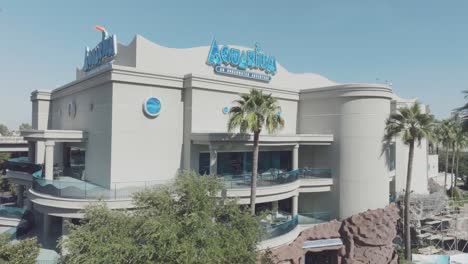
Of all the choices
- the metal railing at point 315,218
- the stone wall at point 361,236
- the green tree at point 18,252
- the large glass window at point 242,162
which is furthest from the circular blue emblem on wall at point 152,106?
the stone wall at point 361,236

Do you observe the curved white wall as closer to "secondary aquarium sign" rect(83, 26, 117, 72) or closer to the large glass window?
the large glass window

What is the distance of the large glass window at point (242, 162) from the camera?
2412 centimetres

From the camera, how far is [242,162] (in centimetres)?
2600

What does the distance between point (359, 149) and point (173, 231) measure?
61.3ft

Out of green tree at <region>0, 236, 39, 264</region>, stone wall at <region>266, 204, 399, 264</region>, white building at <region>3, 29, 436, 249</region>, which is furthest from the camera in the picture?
stone wall at <region>266, 204, 399, 264</region>

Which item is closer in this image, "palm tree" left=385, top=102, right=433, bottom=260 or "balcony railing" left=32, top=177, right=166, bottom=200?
"balcony railing" left=32, top=177, right=166, bottom=200

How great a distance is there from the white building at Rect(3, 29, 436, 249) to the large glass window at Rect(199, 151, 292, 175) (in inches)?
3.5

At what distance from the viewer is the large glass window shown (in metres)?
24.1

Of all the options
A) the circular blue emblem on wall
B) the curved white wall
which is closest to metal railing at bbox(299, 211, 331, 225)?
the curved white wall

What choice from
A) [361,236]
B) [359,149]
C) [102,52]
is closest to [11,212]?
[102,52]

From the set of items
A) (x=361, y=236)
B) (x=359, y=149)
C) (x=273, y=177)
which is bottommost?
(x=361, y=236)

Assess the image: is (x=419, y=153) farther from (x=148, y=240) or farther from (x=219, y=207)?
(x=148, y=240)

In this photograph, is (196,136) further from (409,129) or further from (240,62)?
(409,129)

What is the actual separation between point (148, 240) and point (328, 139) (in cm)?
1866
